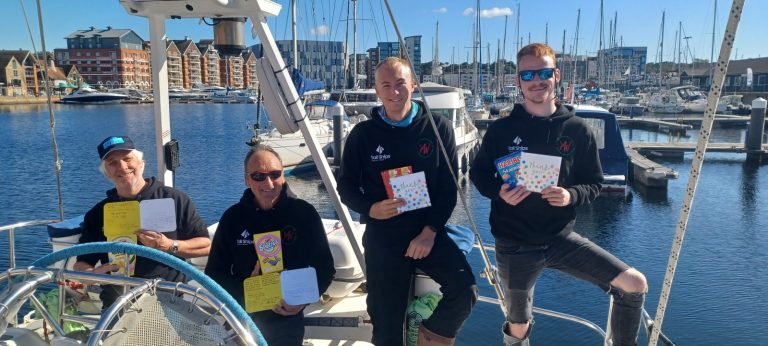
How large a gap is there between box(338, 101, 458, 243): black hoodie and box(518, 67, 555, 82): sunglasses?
53 centimetres

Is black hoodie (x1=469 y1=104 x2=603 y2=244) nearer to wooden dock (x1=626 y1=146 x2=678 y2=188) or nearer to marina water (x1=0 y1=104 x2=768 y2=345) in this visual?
marina water (x1=0 y1=104 x2=768 y2=345)

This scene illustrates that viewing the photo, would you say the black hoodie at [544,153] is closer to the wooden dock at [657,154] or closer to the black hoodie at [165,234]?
the black hoodie at [165,234]

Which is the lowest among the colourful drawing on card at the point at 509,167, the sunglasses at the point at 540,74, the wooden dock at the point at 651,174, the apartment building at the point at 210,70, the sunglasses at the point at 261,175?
the wooden dock at the point at 651,174

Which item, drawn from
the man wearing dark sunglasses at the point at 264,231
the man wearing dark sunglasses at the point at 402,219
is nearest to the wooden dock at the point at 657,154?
the man wearing dark sunglasses at the point at 402,219

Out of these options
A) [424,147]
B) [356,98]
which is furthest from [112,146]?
[356,98]

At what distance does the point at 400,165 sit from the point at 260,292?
1100mm

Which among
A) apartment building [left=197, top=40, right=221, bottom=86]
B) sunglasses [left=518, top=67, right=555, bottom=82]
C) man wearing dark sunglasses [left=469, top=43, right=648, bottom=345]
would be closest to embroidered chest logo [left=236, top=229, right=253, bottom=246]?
man wearing dark sunglasses [left=469, top=43, right=648, bottom=345]

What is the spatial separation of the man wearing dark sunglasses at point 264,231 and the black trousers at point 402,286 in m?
0.33

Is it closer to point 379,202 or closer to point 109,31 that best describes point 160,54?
point 379,202

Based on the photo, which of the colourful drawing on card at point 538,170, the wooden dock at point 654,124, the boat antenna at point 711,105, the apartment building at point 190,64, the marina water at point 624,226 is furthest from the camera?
the apartment building at point 190,64

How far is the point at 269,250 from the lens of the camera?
11.0 ft

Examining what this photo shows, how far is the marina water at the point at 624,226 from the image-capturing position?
33.0ft

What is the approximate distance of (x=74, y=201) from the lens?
1955cm

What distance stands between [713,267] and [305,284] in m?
13.0
